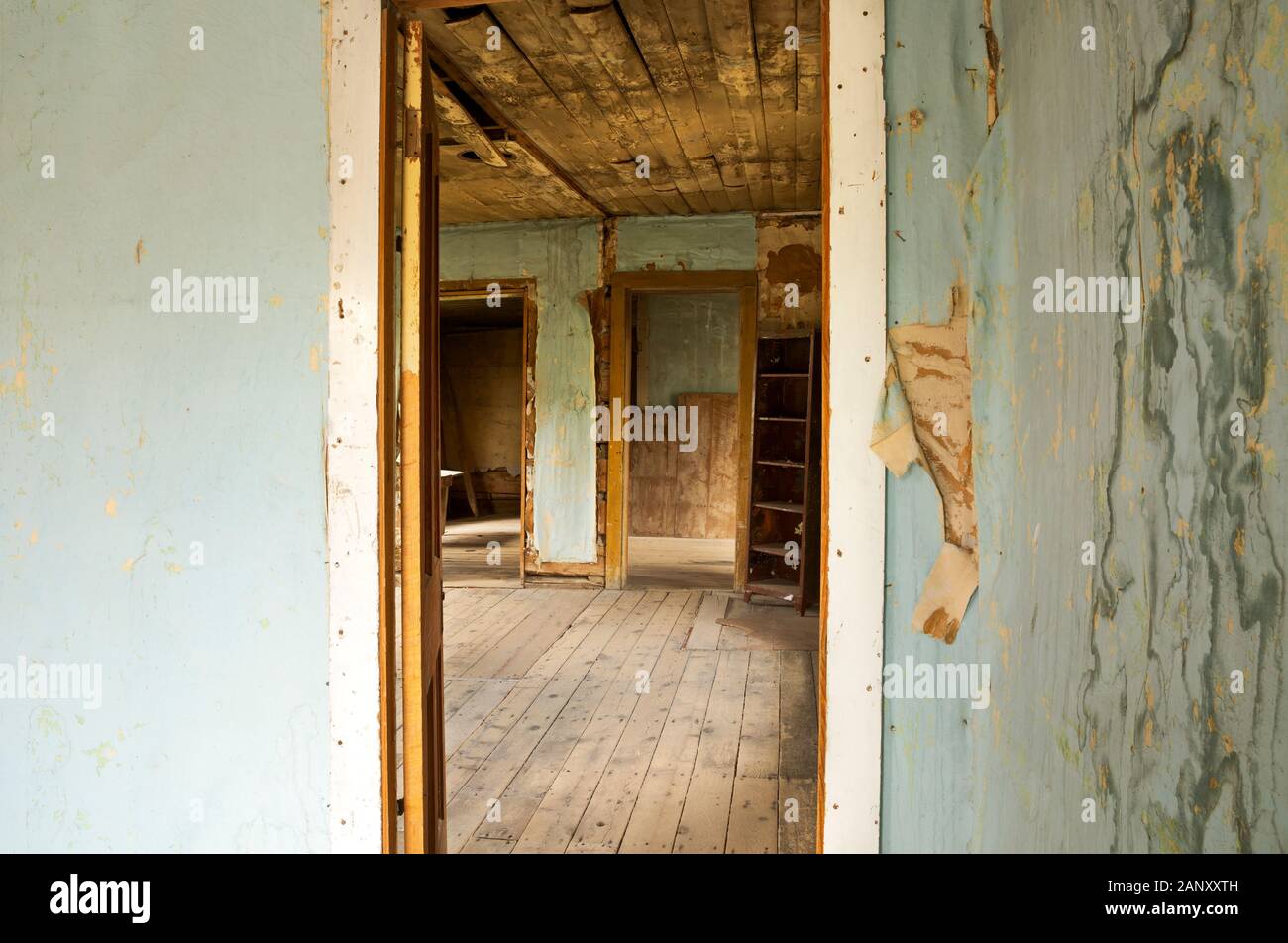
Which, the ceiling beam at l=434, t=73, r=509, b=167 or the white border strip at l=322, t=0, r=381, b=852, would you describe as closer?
the white border strip at l=322, t=0, r=381, b=852

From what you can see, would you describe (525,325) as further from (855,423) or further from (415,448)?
(855,423)

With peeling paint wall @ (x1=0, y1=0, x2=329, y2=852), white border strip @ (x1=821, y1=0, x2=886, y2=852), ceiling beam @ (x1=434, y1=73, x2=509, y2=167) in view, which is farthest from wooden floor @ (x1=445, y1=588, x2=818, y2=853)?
ceiling beam @ (x1=434, y1=73, x2=509, y2=167)

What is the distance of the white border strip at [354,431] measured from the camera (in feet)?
6.31

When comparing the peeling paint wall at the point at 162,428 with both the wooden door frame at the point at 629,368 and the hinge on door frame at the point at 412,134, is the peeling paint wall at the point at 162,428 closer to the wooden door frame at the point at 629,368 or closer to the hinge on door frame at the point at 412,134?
the hinge on door frame at the point at 412,134

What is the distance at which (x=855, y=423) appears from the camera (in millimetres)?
1717

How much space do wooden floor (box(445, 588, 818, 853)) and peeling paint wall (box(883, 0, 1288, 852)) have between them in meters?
1.34

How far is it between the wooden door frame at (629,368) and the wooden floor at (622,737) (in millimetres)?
918

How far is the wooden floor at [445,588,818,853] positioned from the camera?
2.82 m

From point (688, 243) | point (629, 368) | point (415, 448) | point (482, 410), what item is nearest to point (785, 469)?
point (629, 368)

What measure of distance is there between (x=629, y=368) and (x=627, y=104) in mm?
2735

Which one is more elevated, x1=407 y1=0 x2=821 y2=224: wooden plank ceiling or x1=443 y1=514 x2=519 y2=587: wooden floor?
x1=407 y1=0 x2=821 y2=224: wooden plank ceiling

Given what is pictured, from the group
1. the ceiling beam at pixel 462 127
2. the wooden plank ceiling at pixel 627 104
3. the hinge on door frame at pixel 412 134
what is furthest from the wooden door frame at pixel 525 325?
the hinge on door frame at pixel 412 134

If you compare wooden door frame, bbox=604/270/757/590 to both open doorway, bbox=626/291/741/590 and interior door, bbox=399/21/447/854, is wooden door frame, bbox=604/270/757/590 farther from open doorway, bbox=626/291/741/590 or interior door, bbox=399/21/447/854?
interior door, bbox=399/21/447/854

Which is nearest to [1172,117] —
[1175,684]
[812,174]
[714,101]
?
[1175,684]
